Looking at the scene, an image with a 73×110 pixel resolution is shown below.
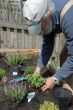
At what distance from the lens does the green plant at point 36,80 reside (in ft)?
14.4

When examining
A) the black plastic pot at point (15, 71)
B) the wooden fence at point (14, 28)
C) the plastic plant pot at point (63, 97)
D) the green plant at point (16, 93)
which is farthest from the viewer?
the wooden fence at point (14, 28)

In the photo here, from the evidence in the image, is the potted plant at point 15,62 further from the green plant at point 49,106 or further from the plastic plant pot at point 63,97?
the green plant at point 49,106

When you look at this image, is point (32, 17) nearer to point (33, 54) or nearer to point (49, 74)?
point (49, 74)

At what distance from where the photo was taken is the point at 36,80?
4422 millimetres

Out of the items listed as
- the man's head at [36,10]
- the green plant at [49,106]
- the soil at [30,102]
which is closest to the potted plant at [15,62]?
the soil at [30,102]

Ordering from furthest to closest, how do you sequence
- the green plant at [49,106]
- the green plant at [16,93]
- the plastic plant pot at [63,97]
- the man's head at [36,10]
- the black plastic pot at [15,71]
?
the black plastic pot at [15,71] → the green plant at [16,93] → the plastic plant pot at [63,97] → the green plant at [49,106] → the man's head at [36,10]

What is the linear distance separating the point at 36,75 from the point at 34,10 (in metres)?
1.21

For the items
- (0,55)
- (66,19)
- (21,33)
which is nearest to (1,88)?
(0,55)

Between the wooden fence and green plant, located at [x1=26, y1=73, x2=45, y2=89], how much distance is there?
2.32 metres

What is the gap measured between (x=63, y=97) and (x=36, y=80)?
→ 41 cm

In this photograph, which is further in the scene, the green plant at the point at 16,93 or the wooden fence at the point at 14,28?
the wooden fence at the point at 14,28

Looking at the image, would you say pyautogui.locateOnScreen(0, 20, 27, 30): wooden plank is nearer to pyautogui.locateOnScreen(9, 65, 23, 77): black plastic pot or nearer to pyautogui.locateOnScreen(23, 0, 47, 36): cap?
pyautogui.locateOnScreen(9, 65, 23, 77): black plastic pot

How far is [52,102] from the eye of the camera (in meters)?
4.18

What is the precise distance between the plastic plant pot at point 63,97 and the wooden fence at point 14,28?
2524 millimetres
